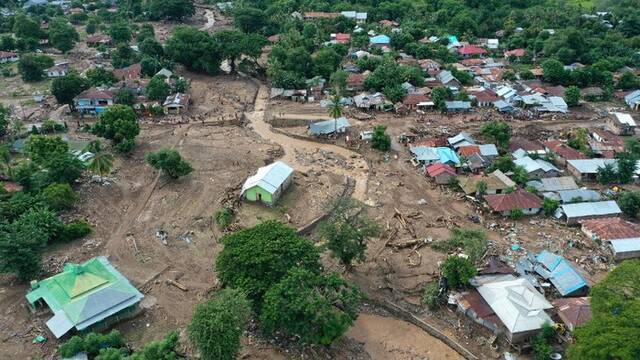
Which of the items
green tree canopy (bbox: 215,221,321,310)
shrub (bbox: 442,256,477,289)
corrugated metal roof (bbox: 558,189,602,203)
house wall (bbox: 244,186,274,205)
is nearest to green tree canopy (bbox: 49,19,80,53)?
house wall (bbox: 244,186,274,205)

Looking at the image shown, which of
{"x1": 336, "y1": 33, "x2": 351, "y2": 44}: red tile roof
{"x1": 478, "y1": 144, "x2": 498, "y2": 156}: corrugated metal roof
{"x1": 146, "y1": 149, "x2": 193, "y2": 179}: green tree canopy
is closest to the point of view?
{"x1": 146, "y1": 149, "x2": 193, "y2": 179}: green tree canopy

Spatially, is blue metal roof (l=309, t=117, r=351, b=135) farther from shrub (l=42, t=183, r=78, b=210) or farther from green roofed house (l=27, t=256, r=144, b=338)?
green roofed house (l=27, t=256, r=144, b=338)

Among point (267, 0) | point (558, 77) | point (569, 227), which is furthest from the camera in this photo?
point (267, 0)

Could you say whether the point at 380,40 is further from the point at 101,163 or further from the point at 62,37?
the point at 101,163

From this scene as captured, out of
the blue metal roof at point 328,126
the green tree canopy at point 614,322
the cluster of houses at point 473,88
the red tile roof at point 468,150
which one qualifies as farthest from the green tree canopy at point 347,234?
the cluster of houses at point 473,88

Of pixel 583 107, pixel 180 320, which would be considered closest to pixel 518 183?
pixel 583 107

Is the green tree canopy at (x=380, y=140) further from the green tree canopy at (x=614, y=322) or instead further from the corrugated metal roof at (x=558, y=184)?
the green tree canopy at (x=614, y=322)

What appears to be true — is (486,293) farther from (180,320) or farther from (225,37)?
(225,37)
